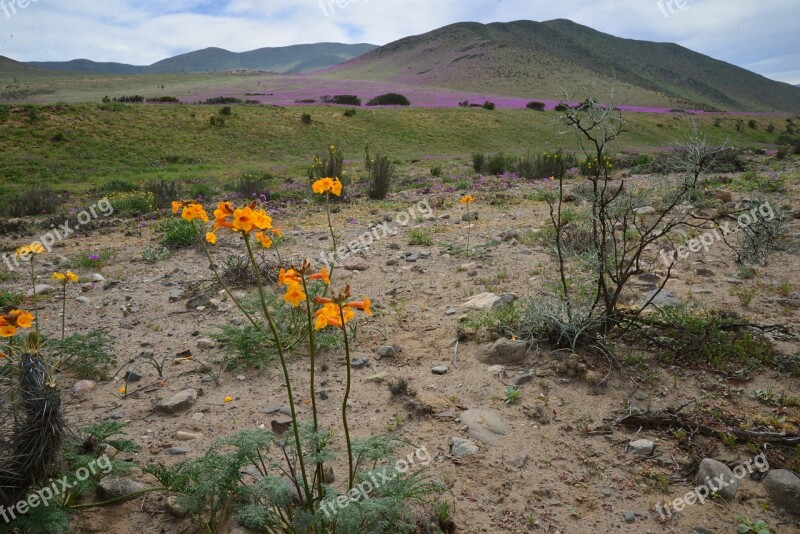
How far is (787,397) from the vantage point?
2701 millimetres

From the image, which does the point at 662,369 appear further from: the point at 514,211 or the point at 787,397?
the point at 514,211

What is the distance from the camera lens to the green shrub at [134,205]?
8867 mm

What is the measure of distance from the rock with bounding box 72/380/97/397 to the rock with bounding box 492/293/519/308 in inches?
120

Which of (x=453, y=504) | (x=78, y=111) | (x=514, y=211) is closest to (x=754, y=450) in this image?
(x=453, y=504)

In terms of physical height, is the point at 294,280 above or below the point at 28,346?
above

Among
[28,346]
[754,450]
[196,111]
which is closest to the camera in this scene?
[28,346]

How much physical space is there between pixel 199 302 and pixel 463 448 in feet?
10.1

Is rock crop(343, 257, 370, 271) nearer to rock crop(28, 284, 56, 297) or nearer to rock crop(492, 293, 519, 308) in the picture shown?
rock crop(492, 293, 519, 308)

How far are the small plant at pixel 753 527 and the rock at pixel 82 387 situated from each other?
3726 millimetres

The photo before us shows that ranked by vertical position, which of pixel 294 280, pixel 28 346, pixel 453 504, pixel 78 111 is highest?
pixel 78 111

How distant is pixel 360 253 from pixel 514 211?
10.6 ft

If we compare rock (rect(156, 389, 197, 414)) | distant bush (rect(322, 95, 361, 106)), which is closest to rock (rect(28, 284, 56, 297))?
rock (rect(156, 389, 197, 414))

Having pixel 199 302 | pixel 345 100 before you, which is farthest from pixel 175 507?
pixel 345 100

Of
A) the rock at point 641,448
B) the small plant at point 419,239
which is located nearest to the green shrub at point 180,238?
the small plant at point 419,239
